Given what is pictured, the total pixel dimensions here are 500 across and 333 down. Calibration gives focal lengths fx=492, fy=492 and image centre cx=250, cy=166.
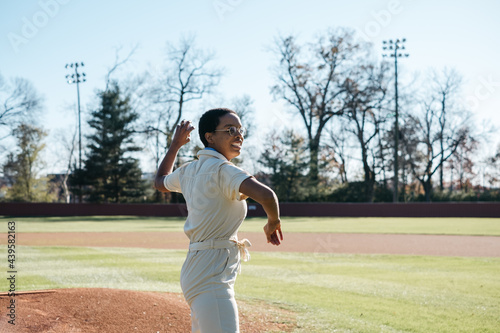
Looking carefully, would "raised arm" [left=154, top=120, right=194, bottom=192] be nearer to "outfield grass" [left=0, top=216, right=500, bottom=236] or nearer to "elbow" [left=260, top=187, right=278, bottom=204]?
"elbow" [left=260, top=187, right=278, bottom=204]

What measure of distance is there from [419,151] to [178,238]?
45197 millimetres

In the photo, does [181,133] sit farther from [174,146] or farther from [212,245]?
[212,245]

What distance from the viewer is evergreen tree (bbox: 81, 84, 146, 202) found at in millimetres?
51344

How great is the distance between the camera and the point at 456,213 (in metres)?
42.3

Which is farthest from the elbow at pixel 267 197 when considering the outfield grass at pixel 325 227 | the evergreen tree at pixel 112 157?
the evergreen tree at pixel 112 157

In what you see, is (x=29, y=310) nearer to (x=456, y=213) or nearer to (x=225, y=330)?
(x=225, y=330)

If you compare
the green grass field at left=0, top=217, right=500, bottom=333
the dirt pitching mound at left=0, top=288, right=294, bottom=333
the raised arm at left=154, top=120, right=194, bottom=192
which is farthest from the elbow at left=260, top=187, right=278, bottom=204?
the green grass field at left=0, top=217, right=500, bottom=333

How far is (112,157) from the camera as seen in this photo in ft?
171

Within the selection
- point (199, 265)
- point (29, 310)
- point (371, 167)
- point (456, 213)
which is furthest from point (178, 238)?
point (371, 167)

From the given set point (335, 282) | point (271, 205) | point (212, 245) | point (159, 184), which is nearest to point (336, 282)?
point (335, 282)

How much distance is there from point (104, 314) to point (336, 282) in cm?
588

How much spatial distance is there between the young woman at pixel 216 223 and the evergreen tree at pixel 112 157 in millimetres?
49805

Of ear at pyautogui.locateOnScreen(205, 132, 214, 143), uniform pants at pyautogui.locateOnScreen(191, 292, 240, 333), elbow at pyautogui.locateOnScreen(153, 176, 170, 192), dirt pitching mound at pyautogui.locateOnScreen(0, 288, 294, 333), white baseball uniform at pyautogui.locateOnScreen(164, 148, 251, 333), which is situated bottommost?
dirt pitching mound at pyautogui.locateOnScreen(0, 288, 294, 333)

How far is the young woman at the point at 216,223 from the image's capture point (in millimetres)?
2820
